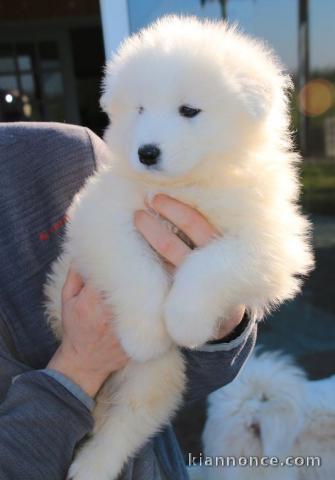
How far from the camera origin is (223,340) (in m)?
1.19

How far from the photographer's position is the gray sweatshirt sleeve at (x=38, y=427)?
1.06m

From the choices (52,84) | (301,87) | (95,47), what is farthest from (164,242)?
(95,47)

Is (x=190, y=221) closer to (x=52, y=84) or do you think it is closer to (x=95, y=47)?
(x=52, y=84)

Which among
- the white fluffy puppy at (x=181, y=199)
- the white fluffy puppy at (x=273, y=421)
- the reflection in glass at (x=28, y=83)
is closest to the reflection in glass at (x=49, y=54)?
the reflection in glass at (x=28, y=83)

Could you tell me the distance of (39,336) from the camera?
4.36 ft

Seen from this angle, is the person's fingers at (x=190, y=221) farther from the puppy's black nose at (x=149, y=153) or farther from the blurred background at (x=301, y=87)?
the blurred background at (x=301, y=87)

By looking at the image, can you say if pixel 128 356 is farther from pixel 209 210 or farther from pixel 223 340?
pixel 209 210

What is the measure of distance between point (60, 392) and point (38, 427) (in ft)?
0.26

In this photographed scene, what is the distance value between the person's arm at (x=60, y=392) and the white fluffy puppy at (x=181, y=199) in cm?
6

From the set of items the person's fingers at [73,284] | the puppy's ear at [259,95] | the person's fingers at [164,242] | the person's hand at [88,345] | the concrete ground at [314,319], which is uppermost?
the puppy's ear at [259,95]

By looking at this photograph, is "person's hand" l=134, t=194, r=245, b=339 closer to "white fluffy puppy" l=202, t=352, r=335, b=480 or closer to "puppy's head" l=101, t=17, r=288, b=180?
"puppy's head" l=101, t=17, r=288, b=180

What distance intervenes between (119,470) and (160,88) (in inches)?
33.9

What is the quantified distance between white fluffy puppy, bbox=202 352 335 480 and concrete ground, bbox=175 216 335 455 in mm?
1409

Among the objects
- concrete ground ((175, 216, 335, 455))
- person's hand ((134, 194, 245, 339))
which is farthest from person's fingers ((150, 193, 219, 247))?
concrete ground ((175, 216, 335, 455))
